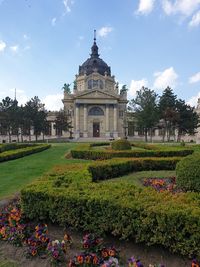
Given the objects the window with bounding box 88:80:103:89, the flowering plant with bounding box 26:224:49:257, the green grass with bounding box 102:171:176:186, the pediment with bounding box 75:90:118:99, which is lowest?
the flowering plant with bounding box 26:224:49:257

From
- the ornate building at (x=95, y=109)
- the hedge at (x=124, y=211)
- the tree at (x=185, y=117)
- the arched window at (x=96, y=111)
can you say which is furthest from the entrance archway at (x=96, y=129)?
the hedge at (x=124, y=211)

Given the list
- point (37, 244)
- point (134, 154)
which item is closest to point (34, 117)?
point (134, 154)

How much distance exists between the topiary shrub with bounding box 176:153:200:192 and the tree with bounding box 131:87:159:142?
43240 mm

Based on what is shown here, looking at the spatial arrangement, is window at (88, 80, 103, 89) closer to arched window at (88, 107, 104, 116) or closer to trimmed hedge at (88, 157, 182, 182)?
arched window at (88, 107, 104, 116)

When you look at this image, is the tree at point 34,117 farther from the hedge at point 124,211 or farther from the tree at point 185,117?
the hedge at point 124,211

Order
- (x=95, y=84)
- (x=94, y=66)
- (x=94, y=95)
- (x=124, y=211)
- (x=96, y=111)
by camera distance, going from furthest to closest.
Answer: (x=94, y=66) < (x=95, y=84) < (x=96, y=111) < (x=94, y=95) < (x=124, y=211)

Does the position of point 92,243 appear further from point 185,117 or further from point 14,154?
point 185,117

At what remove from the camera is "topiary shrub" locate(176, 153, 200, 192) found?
7.19 meters

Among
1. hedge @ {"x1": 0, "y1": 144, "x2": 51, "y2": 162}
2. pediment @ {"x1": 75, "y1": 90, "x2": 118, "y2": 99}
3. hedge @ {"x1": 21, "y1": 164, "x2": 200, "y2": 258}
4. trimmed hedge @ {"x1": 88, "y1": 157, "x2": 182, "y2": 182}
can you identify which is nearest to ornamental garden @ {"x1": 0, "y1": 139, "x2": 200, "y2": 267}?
hedge @ {"x1": 21, "y1": 164, "x2": 200, "y2": 258}

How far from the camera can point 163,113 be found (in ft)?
164

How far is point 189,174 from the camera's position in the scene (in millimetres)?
7305

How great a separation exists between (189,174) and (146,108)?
44.3 meters

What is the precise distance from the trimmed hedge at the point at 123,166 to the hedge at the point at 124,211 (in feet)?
14.9

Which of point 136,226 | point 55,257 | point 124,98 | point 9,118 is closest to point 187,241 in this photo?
point 136,226
